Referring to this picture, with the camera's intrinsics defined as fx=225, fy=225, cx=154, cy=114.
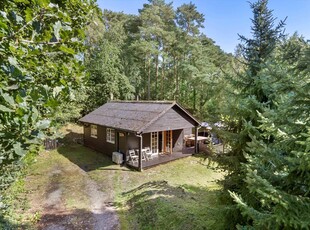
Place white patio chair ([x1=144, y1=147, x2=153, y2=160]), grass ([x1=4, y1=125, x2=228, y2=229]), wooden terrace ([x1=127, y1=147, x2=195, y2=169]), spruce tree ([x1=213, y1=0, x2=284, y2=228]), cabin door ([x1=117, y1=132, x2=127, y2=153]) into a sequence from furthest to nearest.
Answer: white patio chair ([x1=144, y1=147, x2=153, y2=160]) → cabin door ([x1=117, y1=132, x2=127, y2=153]) → wooden terrace ([x1=127, y1=147, x2=195, y2=169]) → grass ([x1=4, y1=125, x2=228, y2=229]) → spruce tree ([x1=213, y1=0, x2=284, y2=228])

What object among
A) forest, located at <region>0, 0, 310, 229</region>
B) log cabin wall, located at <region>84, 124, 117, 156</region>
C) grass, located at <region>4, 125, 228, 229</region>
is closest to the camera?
forest, located at <region>0, 0, 310, 229</region>

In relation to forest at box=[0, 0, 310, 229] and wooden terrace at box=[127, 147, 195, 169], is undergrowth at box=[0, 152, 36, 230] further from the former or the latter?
wooden terrace at box=[127, 147, 195, 169]

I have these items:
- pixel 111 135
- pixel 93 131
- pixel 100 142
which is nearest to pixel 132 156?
pixel 111 135

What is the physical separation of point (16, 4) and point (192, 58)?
29.5 metres

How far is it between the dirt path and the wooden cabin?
382 centimetres

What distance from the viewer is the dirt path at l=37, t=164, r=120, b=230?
330 inches

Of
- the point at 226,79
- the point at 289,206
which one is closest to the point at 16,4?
the point at 289,206

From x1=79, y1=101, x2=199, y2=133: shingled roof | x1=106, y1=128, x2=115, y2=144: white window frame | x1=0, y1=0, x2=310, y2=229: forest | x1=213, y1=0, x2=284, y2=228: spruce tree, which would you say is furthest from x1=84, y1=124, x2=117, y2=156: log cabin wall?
x1=213, y1=0, x2=284, y2=228: spruce tree

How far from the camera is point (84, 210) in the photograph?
31.3ft

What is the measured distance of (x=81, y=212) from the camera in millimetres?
9352

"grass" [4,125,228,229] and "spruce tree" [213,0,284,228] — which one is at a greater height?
"spruce tree" [213,0,284,228]

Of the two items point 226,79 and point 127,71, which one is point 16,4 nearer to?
point 226,79

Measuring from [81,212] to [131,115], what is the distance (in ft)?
27.8

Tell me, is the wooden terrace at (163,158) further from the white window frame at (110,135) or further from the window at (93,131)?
the window at (93,131)
